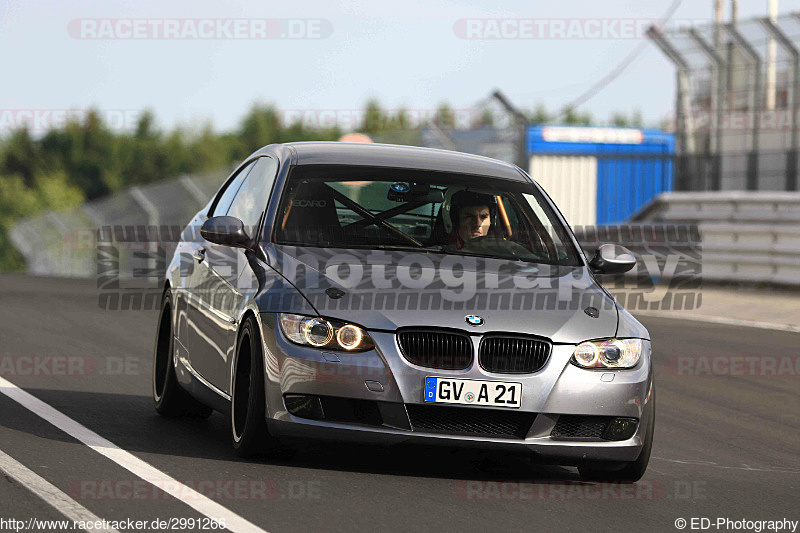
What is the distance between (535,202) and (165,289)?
2.40m

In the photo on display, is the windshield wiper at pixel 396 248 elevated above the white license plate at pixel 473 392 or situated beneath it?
elevated above

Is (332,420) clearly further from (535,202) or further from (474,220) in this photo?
(535,202)

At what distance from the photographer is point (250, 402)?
654cm

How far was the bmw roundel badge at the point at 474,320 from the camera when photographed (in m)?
6.34

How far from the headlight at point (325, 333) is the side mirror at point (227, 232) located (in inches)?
39.4

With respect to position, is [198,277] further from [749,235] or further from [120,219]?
[120,219]

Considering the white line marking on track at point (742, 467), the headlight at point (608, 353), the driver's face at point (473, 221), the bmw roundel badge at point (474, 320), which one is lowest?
the white line marking on track at point (742, 467)

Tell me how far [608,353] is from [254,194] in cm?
245

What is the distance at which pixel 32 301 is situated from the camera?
56.4 feet

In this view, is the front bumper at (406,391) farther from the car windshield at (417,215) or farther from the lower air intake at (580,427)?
the car windshield at (417,215)

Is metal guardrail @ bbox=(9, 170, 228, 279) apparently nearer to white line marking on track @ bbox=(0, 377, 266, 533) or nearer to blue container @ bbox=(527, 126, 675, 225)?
blue container @ bbox=(527, 126, 675, 225)

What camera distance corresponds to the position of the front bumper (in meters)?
6.24

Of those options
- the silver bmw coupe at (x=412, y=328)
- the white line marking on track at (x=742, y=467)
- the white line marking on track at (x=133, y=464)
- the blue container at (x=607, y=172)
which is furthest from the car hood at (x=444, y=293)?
the blue container at (x=607, y=172)

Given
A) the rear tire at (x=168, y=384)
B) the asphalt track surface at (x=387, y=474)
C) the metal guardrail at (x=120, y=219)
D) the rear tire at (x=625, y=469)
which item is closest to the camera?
the asphalt track surface at (x=387, y=474)
